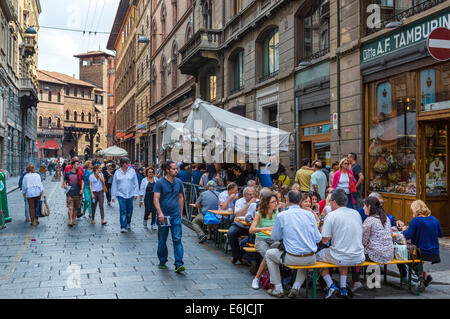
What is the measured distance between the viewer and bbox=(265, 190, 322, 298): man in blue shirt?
5.98 meters

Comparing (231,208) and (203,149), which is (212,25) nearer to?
(203,149)

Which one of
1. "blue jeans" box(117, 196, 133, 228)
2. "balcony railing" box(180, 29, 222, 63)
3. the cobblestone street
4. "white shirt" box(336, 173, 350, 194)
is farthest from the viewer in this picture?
"balcony railing" box(180, 29, 222, 63)

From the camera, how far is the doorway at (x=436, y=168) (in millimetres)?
10164

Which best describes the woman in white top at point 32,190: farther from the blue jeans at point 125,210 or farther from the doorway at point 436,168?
the doorway at point 436,168

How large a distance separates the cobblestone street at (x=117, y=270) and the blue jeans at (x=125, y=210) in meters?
0.40

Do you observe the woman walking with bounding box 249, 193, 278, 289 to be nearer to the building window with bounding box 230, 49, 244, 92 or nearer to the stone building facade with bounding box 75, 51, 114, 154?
the building window with bounding box 230, 49, 244, 92

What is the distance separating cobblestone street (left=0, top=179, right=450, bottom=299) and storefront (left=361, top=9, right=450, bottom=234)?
2229 mm

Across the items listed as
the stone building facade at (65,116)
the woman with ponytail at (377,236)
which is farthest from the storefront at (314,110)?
the stone building facade at (65,116)

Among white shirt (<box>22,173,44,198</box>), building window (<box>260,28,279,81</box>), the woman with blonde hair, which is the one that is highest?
building window (<box>260,28,279,81</box>)

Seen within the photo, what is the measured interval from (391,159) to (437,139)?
1328mm

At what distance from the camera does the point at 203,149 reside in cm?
1359

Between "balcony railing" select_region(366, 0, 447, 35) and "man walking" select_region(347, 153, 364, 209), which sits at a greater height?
"balcony railing" select_region(366, 0, 447, 35)

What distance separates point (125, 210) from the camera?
459 inches

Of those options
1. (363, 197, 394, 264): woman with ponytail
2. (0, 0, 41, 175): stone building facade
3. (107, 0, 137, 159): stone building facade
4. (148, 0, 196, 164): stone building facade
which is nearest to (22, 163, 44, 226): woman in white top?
(363, 197, 394, 264): woman with ponytail
